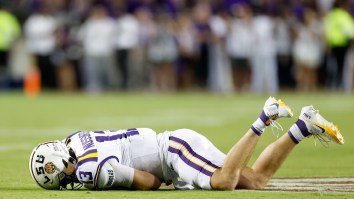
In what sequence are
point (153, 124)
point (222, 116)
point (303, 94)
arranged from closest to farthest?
point (153, 124), point (222, 116), point (303, 94)

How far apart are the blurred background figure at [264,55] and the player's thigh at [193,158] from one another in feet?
48.7

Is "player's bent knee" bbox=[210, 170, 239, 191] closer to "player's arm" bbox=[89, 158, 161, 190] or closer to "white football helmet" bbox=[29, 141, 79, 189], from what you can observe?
"player's arm" bbox=[89, 158, 161, 190]

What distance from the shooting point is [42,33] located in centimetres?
2231

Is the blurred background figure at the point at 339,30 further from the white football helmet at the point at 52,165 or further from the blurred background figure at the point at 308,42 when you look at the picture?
the white football helmet at the point at 52,165

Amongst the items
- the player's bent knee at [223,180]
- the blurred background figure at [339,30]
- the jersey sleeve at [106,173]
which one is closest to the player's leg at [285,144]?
the player's bent knee at [223,180]

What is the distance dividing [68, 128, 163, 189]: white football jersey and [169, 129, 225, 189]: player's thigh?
149 mm

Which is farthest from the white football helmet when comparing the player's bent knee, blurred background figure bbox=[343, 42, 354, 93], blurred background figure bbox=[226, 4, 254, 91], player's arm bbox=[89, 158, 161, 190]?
blurred background figure bbox=[343, 42, 354, 93]

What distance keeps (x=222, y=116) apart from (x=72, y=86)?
8.54 meters

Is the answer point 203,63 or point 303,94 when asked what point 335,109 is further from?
point 203,63

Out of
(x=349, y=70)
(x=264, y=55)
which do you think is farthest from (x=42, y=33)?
(x=349, y=70)

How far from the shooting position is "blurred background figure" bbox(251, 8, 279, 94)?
22.0m

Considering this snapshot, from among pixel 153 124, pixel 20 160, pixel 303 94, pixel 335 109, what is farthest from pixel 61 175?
pixel 303 94

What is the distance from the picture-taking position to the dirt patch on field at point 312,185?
732cm

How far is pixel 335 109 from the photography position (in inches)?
651
